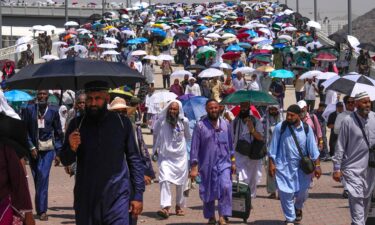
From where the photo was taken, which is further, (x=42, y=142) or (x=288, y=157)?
(x=42, y=142)

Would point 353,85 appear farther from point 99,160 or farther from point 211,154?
point 99,160

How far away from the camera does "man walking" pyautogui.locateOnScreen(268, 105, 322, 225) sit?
12.7m

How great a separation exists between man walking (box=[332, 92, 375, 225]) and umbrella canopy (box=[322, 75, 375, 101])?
646mm

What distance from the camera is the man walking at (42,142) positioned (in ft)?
44.1

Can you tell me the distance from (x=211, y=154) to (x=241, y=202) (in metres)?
0.73

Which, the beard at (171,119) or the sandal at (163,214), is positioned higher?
the beard at (171,119)

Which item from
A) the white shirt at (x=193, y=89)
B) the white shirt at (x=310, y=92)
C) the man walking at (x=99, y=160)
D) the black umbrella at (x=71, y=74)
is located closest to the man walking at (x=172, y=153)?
the black umbrella at (x=71, y=74)

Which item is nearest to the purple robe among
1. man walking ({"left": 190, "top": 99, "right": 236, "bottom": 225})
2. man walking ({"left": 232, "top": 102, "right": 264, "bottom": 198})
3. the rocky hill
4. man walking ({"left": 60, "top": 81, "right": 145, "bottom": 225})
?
man walking ({"left": 190, "top": 99, "right": 236, "bottom": 225})

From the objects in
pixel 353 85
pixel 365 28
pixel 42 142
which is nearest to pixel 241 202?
pixel 353 85

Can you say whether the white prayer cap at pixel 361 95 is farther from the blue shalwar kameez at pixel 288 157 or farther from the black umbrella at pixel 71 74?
the black umbrella at pixel 71 74

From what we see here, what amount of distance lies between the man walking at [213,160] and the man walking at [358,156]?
2158mm

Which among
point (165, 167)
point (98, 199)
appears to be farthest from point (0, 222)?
point (165, 167)

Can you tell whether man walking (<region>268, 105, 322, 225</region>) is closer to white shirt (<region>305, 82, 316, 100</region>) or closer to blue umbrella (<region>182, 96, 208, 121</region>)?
blue umbrella (<region>182, 96, 208, 121</region>)

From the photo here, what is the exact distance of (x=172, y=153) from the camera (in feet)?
46.2
